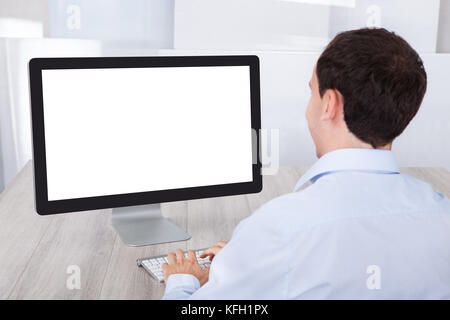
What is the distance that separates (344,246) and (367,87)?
261 mm

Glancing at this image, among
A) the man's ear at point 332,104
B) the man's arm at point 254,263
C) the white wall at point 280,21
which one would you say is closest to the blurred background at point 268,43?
the white wall at point 280,21

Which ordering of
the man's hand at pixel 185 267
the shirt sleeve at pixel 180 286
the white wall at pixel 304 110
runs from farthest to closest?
the white wall at pixel 304 110, the man's hand at pixel 185 267, the shirt sleeve at pixel 180 286

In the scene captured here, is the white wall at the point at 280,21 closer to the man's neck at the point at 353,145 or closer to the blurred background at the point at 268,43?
the blurred background at the point at 268,43

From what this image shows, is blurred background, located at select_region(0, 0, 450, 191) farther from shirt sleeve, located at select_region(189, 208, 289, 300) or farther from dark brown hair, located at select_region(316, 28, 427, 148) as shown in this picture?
shirt sleeve, located at select_region(189, 208, 289, 300)

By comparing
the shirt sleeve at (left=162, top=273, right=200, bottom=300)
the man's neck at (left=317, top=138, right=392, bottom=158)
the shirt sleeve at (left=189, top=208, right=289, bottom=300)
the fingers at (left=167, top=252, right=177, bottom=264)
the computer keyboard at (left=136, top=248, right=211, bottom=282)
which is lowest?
the computer keyboard at (left=136, top=248, right=211, bottom=282)

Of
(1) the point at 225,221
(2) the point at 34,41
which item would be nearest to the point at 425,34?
(1) the point at 225,221

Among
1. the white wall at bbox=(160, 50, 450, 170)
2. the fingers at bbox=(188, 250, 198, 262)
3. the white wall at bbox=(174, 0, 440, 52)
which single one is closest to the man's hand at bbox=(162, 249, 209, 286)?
the fingers at bbox=(188, 250, 198, 262)

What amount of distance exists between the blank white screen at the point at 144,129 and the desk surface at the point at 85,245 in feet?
0.45

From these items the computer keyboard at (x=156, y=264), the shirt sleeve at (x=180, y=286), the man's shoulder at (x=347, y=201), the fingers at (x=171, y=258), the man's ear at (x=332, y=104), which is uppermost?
the man's ear at (x=332, y=104)

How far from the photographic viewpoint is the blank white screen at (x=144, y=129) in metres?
1.38

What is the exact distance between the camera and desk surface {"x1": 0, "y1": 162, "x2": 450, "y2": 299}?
4.05 ft

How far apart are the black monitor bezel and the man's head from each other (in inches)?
20.4

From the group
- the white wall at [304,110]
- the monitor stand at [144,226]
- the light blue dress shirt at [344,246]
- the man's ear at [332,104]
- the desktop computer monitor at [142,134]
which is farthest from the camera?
the white wall at [304,110]
